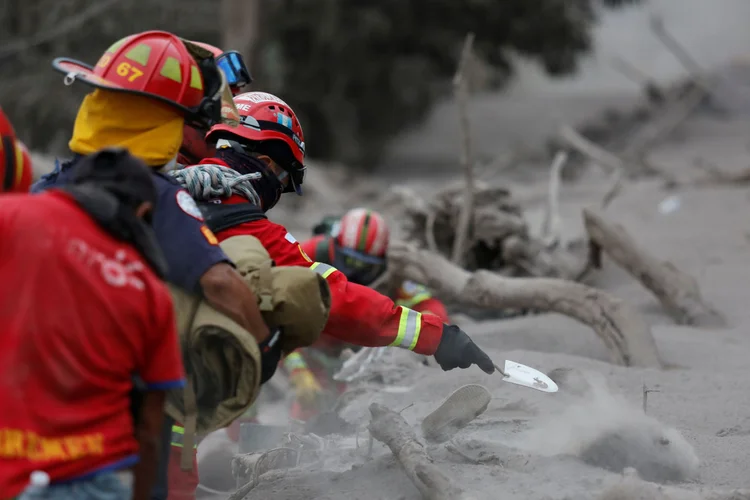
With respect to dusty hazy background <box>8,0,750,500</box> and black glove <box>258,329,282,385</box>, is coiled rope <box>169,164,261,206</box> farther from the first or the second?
dusty hazy background <box>8,0,750,500</box>

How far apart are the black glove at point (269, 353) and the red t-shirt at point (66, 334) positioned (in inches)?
Result: 26.6

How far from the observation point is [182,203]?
299cm

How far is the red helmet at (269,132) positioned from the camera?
3.93 metres

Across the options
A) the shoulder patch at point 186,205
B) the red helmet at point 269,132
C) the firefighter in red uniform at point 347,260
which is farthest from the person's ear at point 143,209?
the firefighter in red uniform at point 347,260

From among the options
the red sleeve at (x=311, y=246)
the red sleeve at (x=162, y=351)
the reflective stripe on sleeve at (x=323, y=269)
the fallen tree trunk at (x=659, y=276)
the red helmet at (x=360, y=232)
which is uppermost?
the red sleeve at (x=162, y=351)

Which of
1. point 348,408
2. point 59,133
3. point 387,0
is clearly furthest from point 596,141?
point 348,408

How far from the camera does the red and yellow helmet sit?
9.05 feet

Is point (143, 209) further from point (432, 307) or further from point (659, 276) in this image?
point (659, 276)

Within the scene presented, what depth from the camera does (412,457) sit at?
345cm

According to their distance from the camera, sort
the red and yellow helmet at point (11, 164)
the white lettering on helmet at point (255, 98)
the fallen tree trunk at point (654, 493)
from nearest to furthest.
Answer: the red and yellow helmet at point (11, 164) → the fallen tree trunk at point (654, 493) → the white lettering on helmet at point (255, 98)

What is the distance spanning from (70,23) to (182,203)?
1220 cm

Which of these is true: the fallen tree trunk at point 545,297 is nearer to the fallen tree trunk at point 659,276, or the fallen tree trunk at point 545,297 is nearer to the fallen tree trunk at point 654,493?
the fallen tree trunk at point 659,276

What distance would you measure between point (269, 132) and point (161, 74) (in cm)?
89

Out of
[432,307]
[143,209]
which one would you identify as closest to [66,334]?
[143,209]
